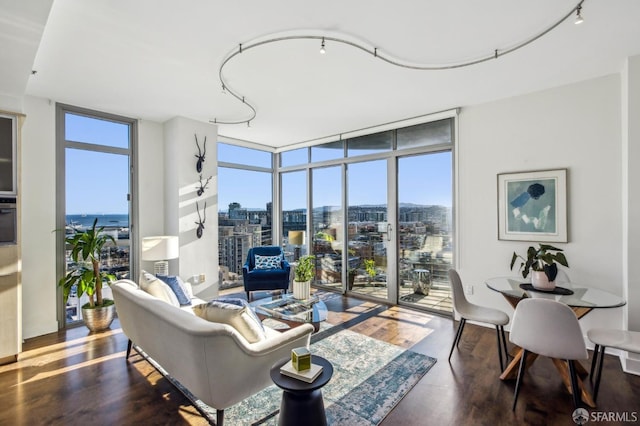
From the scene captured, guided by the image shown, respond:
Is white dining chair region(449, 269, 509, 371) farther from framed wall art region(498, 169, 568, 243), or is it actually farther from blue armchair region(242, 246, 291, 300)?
blue armchair region(242, 246, 291, 300)

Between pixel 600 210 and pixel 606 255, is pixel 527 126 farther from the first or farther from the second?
pixel 606 255

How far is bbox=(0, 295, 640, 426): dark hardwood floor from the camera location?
2.11m

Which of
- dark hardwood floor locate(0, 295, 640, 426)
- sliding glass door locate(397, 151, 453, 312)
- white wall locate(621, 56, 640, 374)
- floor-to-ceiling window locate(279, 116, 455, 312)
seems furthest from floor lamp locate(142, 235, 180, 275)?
white wall locate(621, 56, 640, 374)

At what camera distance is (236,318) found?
6.64 feet

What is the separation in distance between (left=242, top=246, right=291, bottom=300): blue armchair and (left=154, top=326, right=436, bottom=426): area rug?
1.52 metres

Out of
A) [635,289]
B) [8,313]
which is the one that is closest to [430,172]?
[635,289]

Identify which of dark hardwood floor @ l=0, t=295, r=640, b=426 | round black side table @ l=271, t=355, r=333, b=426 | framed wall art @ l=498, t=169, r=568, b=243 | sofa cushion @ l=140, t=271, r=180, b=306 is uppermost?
framed wall art @ l=498, t=169, r=568, b=243

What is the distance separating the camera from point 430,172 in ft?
14.5

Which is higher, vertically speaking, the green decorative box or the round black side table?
the green decorative box

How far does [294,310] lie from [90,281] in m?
2.47

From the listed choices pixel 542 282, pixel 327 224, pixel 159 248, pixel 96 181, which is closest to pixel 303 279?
pixel 159 248

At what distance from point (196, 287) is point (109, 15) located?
11.6ft

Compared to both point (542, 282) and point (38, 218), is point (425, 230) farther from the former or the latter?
point (38, 218)

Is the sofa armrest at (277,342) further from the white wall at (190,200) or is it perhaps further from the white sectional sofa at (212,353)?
the white wall at (190,200)
